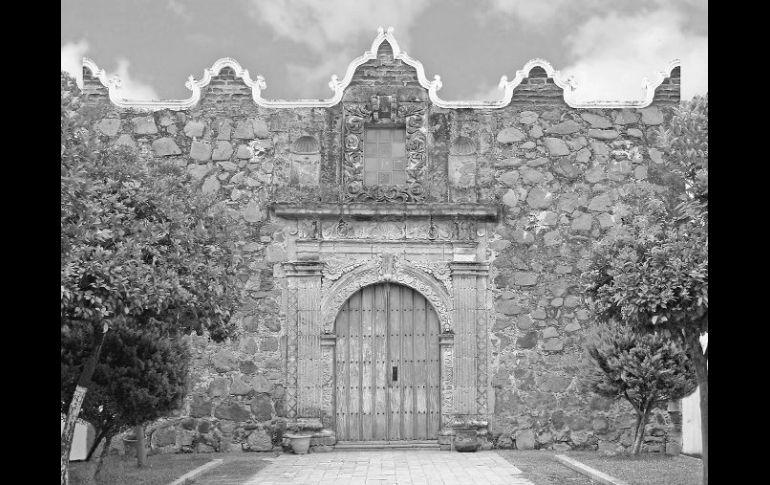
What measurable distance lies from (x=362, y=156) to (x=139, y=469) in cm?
554

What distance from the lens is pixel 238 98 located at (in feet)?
48.4

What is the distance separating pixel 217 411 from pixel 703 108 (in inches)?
351

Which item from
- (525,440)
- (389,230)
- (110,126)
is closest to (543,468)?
(525,440)

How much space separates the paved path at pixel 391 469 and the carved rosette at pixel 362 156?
377 centimetres

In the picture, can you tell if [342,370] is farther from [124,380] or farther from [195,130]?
[124,380]

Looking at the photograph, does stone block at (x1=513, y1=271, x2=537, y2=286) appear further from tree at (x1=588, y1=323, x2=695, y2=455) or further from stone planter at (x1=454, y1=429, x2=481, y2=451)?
stone planter at (x1=454, y1=429, x2=481, y2=451)

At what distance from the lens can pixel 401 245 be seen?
14484 millimetres

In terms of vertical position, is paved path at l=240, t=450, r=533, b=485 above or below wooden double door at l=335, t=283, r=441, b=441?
below

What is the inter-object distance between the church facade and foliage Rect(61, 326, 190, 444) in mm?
3606

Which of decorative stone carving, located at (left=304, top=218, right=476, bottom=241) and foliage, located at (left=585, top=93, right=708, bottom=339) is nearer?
Answer: foliage, located at (left=585, top=93, right=708, bottom=339)

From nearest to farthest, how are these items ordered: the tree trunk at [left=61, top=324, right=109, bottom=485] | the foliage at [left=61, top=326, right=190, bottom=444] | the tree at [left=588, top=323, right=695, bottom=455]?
the tree trunk at [left=61, top=324, right=109, bottom=485] → the foliage at [left=61, top=326, right=190, bottom=444] → the tree at [left=588, top=323, right=695, bottom=455]

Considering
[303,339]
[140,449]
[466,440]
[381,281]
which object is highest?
[381,281]

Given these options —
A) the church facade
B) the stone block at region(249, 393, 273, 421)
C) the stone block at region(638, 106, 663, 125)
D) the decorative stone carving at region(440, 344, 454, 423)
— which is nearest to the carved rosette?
the church facade

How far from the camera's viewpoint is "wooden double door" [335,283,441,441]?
1430 centimetres
